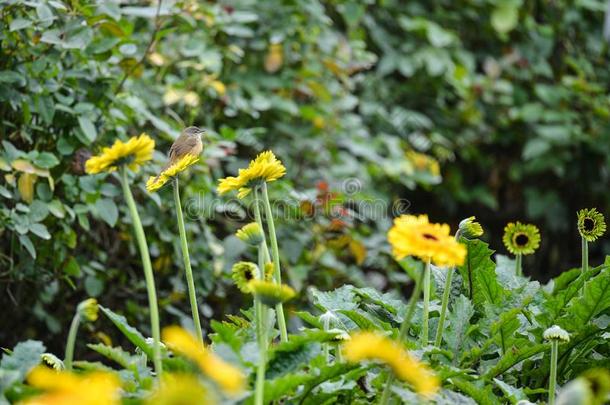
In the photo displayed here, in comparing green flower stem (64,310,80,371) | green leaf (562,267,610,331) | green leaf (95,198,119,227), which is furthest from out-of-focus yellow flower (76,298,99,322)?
green leaf (95,198,119,227)

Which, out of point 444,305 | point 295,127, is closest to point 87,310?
point 444,305

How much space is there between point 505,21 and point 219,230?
197 centimetres

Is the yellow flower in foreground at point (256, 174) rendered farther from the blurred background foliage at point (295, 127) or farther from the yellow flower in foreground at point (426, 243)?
the blurred background foliage at point (295, 127)

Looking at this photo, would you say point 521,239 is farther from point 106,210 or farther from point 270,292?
point 106,210

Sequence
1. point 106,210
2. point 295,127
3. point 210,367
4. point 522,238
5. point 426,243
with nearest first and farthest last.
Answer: point 210,367 → point 426,243 → point 522,238 → point 106,210 → point 295,127

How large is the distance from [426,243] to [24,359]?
494 millimetres

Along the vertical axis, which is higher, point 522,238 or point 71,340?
point 71,340

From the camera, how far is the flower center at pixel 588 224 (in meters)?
1.29

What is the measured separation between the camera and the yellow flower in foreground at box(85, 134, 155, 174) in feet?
3.10

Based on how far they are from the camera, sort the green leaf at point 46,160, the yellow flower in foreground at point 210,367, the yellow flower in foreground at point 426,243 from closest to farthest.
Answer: the yellow flower in foreground at point 210,367 < the yellow flower in foreground at point 426,243 < the green leaf at point 46,160

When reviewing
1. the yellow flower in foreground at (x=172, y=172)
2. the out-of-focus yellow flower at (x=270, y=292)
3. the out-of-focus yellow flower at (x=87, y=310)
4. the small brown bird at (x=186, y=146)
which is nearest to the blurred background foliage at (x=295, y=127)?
the small brown bird at (x=186, y=146)

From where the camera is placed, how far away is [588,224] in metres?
1.29

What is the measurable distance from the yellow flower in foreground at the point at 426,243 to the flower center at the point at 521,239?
21.3 inches

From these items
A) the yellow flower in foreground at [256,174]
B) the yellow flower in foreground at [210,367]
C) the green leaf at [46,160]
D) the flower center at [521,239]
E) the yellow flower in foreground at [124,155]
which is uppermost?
the yellow flower in foreground at [124,155]
